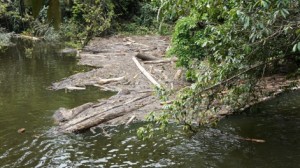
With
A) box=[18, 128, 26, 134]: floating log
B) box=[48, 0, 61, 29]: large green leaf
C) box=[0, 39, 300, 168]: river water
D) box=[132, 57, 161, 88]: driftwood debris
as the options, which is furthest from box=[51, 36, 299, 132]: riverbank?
box=[48, 0, 61, 29]: large green leaf

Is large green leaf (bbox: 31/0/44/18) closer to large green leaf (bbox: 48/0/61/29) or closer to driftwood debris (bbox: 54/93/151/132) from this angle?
large green leaf (bbox: 48/0/61/29)

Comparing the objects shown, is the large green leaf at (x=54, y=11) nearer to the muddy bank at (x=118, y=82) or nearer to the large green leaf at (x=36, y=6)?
the large green leaf at (x=36, y=6)

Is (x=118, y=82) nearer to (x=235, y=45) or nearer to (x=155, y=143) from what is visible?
(x=155, y=143)

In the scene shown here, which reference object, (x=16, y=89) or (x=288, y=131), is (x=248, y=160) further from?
(x=16, y=89)

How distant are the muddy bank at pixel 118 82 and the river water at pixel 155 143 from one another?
1.85 feet

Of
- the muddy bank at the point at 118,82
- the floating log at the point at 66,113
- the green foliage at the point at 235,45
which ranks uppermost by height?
the green foliage at the point at 235,45

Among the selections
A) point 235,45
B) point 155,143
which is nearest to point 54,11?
point 235,45

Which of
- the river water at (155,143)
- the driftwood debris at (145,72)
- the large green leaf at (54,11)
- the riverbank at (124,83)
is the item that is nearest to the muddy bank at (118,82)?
the riverbank at (124,83)

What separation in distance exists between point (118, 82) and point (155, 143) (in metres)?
6.71

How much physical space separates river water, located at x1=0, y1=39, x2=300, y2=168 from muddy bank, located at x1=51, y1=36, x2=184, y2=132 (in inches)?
22.1

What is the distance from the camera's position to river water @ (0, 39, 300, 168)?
7844 millimetres

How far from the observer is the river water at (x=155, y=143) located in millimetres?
7844

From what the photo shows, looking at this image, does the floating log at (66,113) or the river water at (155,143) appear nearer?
the river water at (155,143)

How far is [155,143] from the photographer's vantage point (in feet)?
29.0
